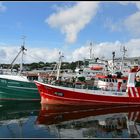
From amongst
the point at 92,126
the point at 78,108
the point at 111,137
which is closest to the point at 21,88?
the point at 78,108

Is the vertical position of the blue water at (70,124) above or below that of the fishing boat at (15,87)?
below

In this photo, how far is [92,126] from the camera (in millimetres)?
20484

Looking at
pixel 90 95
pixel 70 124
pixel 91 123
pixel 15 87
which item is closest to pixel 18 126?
pixel 70 124

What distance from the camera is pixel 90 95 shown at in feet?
103

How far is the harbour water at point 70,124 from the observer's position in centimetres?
1775

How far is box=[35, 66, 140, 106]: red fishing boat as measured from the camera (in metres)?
31.1

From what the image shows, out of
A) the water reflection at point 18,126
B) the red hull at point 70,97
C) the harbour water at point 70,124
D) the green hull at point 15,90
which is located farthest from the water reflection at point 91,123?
the green hull at point 15,90

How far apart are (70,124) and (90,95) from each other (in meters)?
10.6

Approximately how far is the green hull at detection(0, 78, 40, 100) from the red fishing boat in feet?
14.2

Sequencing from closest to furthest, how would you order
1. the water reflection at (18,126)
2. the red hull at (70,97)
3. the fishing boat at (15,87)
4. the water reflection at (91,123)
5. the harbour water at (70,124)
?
the water reflection at (18,126), the harbour water at (70,124), the water reflection at (91,123), the red hull at (70,97), the fishing boat at (15,87)

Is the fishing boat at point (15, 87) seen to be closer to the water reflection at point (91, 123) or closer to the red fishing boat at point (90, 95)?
the red fishing boat at point (90, 95)

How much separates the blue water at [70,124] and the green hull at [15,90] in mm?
7565

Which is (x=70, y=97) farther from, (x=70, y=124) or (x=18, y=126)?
(x=18, y=126)

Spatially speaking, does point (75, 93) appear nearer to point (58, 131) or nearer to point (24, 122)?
point (24, 122)
